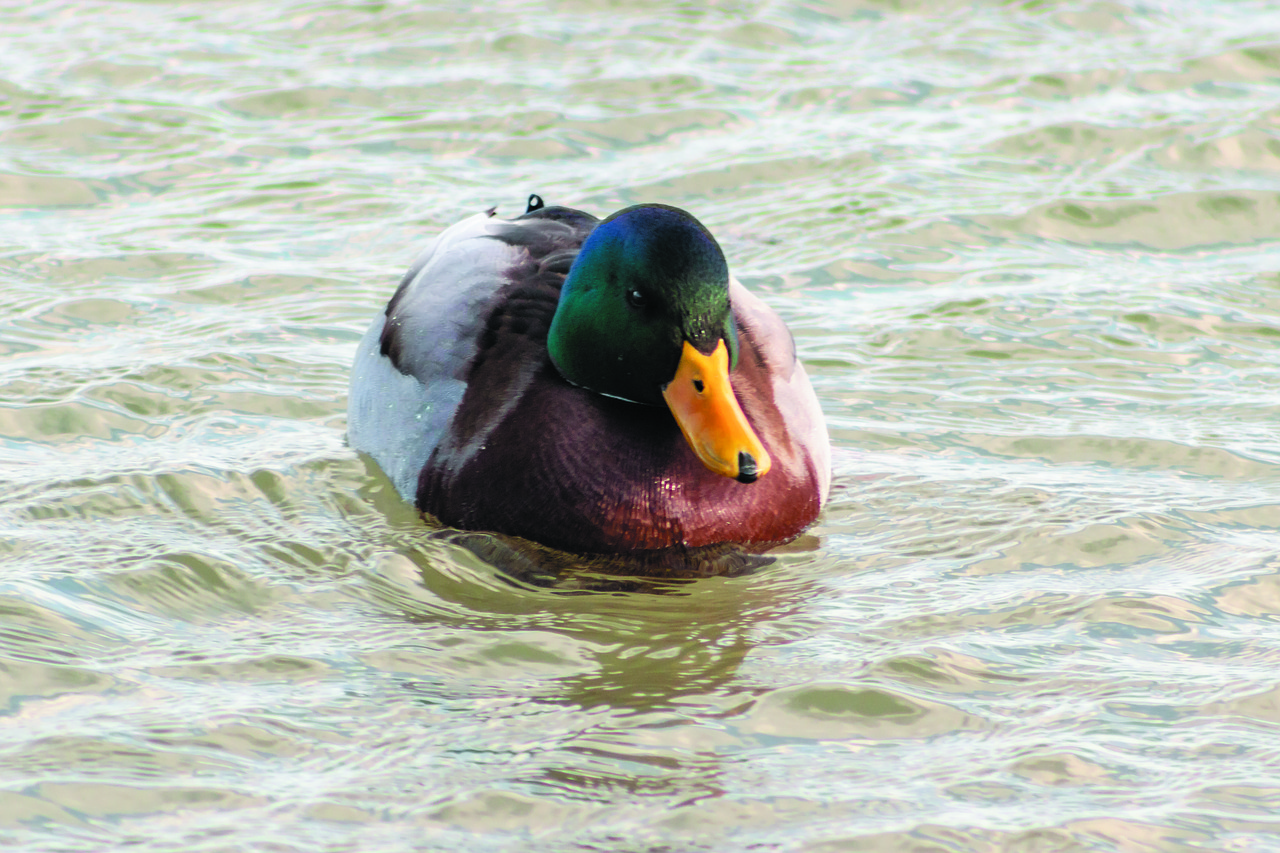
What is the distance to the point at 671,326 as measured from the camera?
4.93 metres

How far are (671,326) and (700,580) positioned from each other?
797 millimetres

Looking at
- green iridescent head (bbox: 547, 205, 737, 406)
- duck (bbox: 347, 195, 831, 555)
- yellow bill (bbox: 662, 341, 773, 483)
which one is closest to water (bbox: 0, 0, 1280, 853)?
duck (bbox: 347, 195, 831, 555)

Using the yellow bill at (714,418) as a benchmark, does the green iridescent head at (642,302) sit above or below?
above

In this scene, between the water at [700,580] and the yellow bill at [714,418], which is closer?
the water at [700,580]

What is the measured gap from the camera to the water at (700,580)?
396 cm

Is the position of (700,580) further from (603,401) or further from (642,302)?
(642,302)

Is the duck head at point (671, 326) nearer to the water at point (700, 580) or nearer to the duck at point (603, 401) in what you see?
the duck at point (603, 401)

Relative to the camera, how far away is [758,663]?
4.59 m

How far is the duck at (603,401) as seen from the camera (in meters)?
4.92

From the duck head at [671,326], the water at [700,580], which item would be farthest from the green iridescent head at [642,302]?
the water at [700,580]

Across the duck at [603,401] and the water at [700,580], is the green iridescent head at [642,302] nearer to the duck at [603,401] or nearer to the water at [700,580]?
the duck at [603,401]

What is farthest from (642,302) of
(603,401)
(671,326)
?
(603,401)

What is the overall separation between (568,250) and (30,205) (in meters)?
3.91

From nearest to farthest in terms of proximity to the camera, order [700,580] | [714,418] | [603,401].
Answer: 1. [714,418]
2. [700,580]
3. [603,401]
